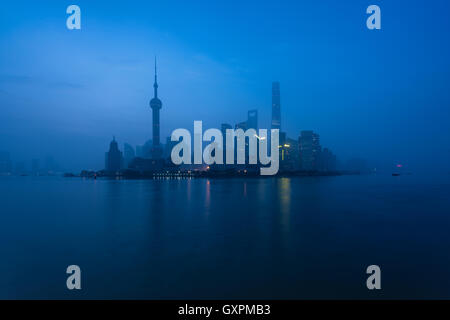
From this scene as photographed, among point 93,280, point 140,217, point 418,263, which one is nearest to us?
point 93,280

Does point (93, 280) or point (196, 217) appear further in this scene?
point (196, 217)

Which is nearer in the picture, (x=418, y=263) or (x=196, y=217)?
(x=418, y=263)

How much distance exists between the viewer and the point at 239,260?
39.7 ft

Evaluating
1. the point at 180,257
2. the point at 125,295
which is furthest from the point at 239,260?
the point at 125,295

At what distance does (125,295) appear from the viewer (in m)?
8.87

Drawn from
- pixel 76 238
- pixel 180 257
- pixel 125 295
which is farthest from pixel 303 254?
pixel 76 238

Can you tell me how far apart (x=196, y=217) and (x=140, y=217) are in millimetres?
5561

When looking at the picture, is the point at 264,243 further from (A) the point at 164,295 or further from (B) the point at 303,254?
(A) the point at 164,295

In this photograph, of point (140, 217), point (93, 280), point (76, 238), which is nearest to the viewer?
point (93, 280)
